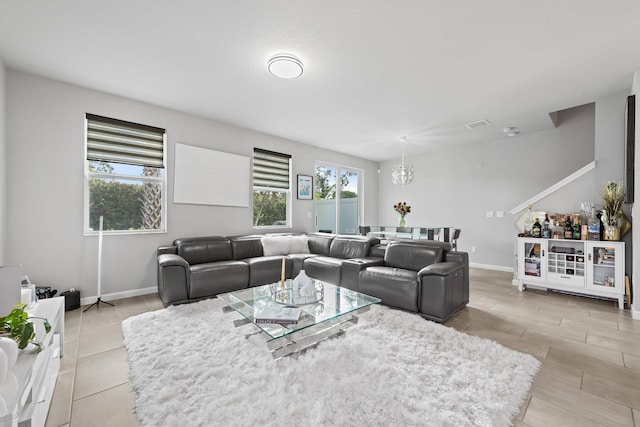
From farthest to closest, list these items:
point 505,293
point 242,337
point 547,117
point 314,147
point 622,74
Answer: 1. point 314,147
2. point 547,117
3. point 505,293
4. point 622,74
5. point 242,337

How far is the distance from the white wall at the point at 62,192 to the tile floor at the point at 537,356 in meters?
0.47

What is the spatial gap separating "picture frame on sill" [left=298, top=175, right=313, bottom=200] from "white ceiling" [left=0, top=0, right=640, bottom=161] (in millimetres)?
1797

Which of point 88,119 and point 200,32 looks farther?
point 88,119

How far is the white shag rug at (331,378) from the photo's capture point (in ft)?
4.78

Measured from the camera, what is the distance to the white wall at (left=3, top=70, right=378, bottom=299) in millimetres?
2996

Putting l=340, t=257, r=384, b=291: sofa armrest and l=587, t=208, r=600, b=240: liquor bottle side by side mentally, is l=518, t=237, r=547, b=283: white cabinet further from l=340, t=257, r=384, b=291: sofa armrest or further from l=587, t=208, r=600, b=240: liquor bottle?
l=340, t=257, r=384, b=291: sofa armrest

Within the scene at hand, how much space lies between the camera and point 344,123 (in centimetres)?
464

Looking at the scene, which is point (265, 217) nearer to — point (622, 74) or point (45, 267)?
point (45, 267)

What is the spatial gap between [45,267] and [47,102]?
1913 millimetres

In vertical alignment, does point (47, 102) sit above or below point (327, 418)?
above

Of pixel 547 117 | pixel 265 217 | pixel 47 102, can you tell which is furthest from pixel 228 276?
pixel 547 117

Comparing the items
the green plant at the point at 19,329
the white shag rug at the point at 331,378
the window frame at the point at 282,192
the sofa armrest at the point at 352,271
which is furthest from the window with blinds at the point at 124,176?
the sofa armrest at the point at 352,271

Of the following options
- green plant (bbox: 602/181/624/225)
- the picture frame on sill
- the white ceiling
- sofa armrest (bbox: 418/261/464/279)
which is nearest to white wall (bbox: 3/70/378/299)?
the white ceiling

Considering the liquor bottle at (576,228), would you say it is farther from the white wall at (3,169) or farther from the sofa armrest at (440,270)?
the white wall at (3,169)
